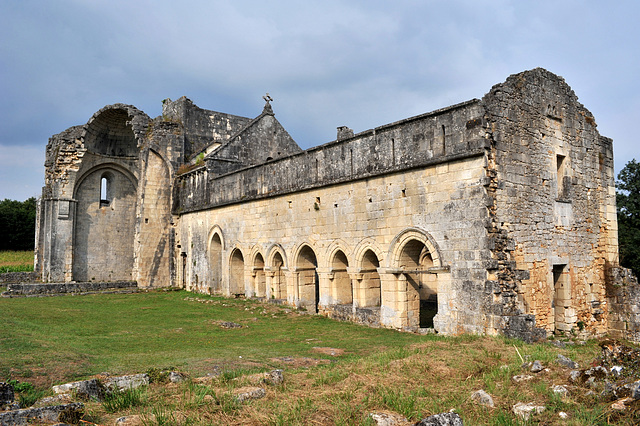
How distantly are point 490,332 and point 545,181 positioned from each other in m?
4.52

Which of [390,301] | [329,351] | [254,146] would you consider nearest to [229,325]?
[329,351]

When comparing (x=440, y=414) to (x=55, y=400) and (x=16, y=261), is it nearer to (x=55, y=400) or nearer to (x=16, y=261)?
(x=55, y=400)

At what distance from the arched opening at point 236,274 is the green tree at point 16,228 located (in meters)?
34.8

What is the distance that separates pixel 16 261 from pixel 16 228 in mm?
10404

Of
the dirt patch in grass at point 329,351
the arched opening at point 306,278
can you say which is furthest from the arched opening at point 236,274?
the dirt patch in grass at point 329,351

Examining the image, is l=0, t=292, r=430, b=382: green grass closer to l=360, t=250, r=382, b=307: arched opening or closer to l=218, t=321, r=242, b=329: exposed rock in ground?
l=218, t=321, r=242, b=329: exposed rock in ground

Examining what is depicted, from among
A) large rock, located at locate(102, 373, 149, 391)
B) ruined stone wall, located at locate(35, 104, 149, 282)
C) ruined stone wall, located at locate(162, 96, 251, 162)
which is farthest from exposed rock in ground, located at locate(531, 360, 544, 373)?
ruined stone wall, located at locate(35, 104, 149, 282)

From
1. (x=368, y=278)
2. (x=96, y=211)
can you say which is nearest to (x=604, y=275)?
(x=368, y=278)

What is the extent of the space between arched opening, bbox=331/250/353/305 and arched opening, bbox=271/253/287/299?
3.46 m

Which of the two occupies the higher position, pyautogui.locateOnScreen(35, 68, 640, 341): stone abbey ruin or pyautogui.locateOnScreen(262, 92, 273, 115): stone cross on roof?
pyautogui.locateOnScreen(262, 92, 273, 115): stone cross on roof

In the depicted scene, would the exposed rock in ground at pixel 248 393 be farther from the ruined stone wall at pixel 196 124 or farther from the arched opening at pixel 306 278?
the ruined stone wall at pixel 196 124

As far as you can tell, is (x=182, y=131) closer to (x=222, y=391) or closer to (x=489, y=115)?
(x=489, y=115)

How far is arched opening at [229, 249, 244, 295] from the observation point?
21.0 m

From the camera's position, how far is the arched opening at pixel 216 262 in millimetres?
22125
